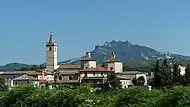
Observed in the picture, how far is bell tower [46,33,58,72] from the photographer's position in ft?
409

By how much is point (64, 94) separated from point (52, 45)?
104 meters

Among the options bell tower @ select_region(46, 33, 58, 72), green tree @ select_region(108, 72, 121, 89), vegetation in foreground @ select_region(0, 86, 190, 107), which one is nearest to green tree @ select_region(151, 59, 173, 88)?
green tree @ select_region(108, 72, 121, 89)

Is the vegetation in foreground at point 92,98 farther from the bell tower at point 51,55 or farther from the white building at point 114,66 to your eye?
the bell tower at point 51,55

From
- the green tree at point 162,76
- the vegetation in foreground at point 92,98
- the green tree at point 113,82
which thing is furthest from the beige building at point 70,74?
the vegetation in foreground at point 92,98

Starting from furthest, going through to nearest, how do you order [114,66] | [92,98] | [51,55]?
[51,55]
[114,66]
[92,98]

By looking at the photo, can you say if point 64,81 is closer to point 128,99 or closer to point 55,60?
point 55,60

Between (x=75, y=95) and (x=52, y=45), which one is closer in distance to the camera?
(x=75, y=95)

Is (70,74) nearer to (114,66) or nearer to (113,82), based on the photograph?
(114,66)

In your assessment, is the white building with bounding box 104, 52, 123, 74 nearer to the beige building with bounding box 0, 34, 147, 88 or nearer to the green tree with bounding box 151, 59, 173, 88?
the beige building with bounding box 0, 34, 147, 88

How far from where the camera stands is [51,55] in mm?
126062

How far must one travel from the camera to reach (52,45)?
126750 mm

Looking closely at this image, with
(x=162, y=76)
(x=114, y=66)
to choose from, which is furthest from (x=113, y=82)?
(x=114, y=66)

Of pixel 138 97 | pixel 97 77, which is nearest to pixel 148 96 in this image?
pixel 138 97

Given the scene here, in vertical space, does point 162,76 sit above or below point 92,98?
above
